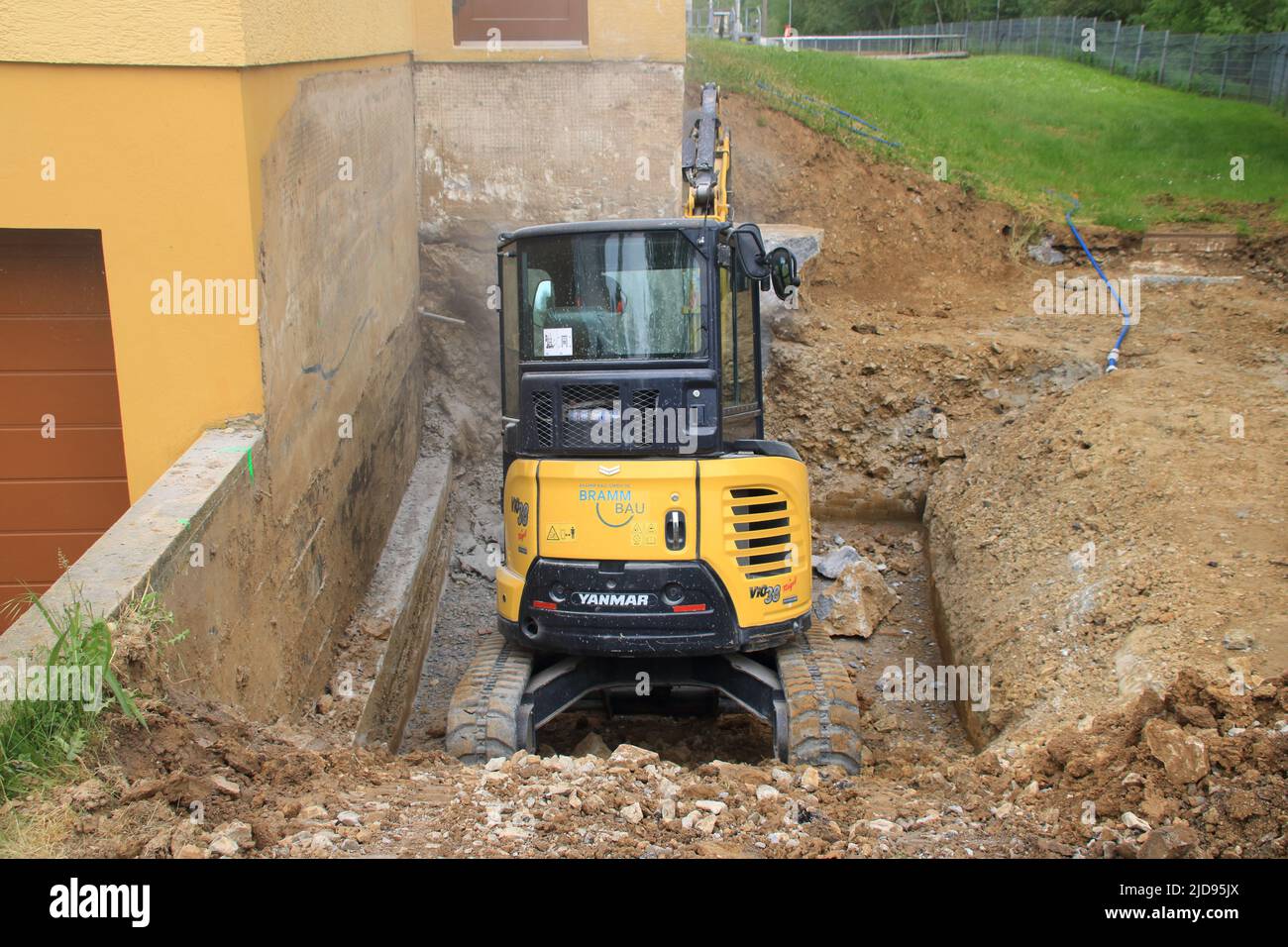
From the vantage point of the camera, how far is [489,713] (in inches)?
269

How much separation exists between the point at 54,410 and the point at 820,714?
17.2 ft

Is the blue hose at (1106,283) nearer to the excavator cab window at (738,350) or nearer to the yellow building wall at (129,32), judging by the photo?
the excavator cab window at (738,350)

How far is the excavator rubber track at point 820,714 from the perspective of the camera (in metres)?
6.61

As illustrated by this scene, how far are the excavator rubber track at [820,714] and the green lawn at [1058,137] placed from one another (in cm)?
938

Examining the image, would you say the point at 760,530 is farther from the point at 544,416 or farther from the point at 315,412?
the point at 315,412

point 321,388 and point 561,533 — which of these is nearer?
point 561,533

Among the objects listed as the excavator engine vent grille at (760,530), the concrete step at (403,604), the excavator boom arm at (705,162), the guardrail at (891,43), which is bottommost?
the concrete step at (403,604)

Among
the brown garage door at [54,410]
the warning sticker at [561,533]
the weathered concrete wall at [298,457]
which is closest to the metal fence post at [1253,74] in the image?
the weathered concrete wall at [298,457]

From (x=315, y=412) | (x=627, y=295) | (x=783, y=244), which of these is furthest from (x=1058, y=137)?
(x=315, y=412)

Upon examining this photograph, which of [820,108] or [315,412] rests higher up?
[820,108]

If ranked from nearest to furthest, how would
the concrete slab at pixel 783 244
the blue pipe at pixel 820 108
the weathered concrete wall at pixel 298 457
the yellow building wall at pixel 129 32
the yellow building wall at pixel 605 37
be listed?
the weathered concrete wall at pixel 298 457
the yellow building wall at pixel 129 32
the yellow building wall at pixel 605 37
the concrete slab at pixel 783 244
the blue pipe at pixel 820 108

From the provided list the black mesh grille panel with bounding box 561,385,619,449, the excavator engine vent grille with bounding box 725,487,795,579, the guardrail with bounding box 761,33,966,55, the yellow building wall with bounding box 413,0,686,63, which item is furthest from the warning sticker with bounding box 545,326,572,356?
the guardrail with bounding box 761,33,966,55

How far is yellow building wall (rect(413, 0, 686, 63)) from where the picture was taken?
11.9m
